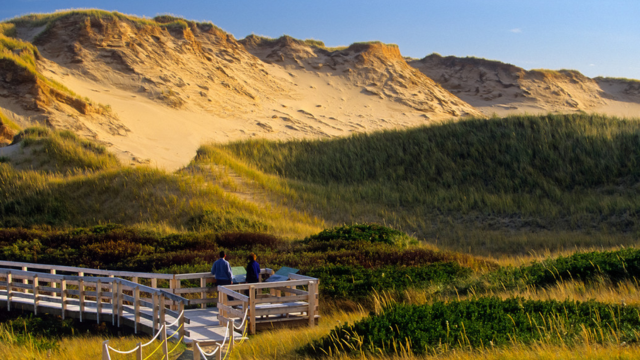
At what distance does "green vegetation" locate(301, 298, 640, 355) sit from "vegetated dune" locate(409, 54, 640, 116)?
198ft

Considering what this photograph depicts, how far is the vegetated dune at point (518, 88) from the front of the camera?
68000mm

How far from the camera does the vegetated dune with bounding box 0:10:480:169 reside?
131 ft

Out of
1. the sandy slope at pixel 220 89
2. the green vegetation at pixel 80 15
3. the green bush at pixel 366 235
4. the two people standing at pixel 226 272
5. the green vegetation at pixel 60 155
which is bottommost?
the green bush at pixel 366 235

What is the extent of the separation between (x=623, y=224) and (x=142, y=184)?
837 inches

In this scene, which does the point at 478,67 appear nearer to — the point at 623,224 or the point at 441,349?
the point at 623,224

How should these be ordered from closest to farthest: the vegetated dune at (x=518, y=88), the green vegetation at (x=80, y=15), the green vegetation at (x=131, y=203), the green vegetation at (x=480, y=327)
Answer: the green vegetation at (x=480, y=327) → the green vegetation at (x=131, y=203) → the green vegetation at (x=80, y=15) → the vegetated dune at (x=518, y=88)

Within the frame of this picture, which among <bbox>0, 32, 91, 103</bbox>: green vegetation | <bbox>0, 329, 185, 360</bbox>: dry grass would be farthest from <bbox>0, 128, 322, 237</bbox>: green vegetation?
<bbox>0, 329, 185, 360</bbox>: dry grass

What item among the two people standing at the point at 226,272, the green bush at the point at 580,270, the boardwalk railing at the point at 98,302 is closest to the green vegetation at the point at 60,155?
the boardwalk railing at the point at 98,302

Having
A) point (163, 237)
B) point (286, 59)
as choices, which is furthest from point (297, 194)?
point (286, 59)

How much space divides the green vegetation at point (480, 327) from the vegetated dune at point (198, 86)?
27.2m

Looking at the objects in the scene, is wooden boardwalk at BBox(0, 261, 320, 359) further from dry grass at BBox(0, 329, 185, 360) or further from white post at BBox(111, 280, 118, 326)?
dry grass at BBox(0, 329, 185, 360)

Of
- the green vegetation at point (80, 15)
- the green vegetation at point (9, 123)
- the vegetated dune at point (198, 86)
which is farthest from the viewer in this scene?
the green vegetation at point (80, 15)

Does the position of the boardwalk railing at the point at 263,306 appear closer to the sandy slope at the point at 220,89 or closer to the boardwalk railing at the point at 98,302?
the boardwalk railing at the point at 98,302

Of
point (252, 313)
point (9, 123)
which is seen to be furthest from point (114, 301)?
point (9, 123)
